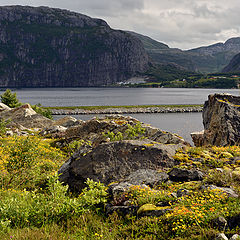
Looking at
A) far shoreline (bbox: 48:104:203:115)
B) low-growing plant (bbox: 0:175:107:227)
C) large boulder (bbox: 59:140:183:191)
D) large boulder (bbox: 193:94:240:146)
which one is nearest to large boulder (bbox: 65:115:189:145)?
large boulder (bbox: 193:94:240:146)

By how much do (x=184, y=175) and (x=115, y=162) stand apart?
8.84 ft

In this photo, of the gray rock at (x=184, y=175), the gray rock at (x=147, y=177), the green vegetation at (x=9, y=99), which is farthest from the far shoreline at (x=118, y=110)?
the gray rock at (x=184, y=175)

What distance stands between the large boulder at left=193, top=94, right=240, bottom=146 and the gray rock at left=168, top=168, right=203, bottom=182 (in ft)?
37.7

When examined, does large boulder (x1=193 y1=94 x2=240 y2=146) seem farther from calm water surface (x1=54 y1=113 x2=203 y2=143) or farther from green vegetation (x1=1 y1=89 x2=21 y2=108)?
green vegetation (x1=1 y1=89 x2=21 y2=108)

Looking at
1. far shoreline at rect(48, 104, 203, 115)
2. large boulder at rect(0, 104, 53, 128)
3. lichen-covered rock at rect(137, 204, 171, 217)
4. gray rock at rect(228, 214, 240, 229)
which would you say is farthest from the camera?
far shoreline at rect(48, 104, 203, 115)

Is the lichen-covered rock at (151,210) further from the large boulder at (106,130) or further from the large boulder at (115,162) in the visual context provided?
the large boulder at (106,130)

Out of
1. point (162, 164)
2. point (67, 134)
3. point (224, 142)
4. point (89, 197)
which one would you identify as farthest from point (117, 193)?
point (67, 134)

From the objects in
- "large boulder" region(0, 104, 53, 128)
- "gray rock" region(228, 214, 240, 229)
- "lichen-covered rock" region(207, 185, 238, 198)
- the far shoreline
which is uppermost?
"lichen-covered rock" region(207, 185, 238, 198)

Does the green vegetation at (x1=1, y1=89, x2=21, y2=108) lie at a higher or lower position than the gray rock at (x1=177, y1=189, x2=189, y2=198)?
higher

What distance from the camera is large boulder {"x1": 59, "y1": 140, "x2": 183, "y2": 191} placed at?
9094 mm

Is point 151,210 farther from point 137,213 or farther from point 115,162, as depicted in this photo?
point 115,162

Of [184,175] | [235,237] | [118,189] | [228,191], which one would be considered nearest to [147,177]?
[184,175]

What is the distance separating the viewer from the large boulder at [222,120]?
18719mm

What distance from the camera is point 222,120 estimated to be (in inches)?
775
